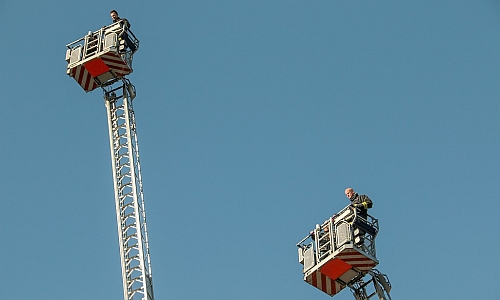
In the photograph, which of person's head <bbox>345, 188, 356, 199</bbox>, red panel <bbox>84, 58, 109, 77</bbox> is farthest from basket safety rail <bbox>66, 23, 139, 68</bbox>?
person's head <bbox>345, 188, 356, 199</bbox>

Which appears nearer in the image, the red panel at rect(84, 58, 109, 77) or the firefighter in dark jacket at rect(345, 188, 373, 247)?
the firefighter in dark jacket at rect(345, 188, 373, 247)

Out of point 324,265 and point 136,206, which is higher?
point 136,206

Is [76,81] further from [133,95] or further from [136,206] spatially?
[136,206]

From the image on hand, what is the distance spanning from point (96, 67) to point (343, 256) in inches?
467

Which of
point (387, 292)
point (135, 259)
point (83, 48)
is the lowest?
point (387, 292)

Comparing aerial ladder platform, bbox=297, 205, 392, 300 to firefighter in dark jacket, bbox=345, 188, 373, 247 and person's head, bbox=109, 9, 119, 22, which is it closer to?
firefighter in dark jacket, bbox=345, 188, 373, 247

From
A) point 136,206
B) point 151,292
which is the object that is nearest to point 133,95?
point 136,206

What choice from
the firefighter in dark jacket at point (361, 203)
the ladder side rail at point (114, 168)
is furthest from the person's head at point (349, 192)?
the ladder side rail at point (114, 168)

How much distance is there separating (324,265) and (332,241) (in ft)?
2.53

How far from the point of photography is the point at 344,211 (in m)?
43.1

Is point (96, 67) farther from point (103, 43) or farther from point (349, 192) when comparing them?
point (349, 192)

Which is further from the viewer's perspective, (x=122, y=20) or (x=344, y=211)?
(x=122, y=20)

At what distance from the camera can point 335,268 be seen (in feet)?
141

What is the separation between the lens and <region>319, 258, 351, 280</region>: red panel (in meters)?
42.6
